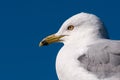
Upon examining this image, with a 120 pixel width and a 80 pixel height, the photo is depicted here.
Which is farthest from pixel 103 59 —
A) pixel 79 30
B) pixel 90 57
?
pixel 79 30

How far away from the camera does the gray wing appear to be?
10.7 m

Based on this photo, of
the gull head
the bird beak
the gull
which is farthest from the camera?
the bird beak

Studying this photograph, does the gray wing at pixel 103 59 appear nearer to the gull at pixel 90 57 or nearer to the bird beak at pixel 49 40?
the gull at pixel 90 57

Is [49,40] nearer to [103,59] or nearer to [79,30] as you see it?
[79,30]

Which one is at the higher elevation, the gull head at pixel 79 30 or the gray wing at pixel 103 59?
the gull head at pixel 79 30

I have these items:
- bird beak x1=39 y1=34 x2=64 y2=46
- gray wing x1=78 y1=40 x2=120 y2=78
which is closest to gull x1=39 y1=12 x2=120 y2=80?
gray wing x1=78 y1=40 x2=120 y2=78

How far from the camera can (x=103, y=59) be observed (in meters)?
10.8

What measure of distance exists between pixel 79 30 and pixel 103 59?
1.19m

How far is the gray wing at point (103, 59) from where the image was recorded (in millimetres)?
10680

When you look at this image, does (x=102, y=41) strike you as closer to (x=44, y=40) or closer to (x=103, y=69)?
(x=103, y=69)

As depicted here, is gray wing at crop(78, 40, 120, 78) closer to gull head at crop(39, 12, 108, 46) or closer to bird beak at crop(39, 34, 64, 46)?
gull head at crop(39, 12, 108, 46)

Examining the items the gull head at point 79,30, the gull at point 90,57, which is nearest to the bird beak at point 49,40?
the gull head at point 79,30

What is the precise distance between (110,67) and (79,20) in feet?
4.77

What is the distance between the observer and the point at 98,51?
10820 mm
